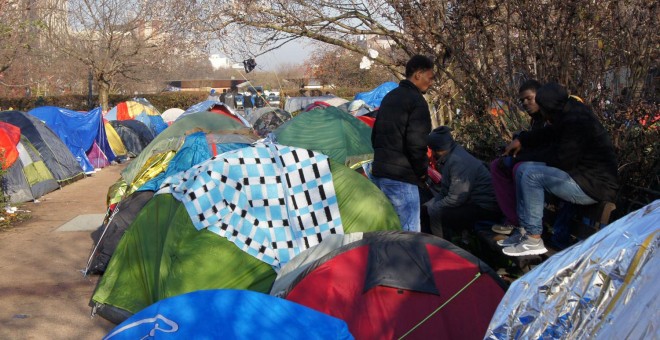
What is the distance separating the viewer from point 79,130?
20.0 meters

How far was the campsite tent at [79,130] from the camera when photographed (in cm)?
1947

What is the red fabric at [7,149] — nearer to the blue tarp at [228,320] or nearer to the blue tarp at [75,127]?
the blue tarp at [75,127]

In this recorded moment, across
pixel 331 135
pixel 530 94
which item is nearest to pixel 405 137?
pixel 530 94

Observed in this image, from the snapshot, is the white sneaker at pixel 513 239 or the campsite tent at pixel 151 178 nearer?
the white sneaker at pixel 513 239

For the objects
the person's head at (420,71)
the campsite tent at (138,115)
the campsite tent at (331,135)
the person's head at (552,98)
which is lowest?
the campsite tent at (138,115)

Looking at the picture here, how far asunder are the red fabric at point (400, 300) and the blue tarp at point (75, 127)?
15.1m

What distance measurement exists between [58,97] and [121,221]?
32151 millimetres

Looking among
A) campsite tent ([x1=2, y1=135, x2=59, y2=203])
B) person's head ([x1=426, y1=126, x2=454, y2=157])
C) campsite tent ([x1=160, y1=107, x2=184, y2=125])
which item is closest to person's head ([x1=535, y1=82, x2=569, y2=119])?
person's head ([x1=426, y1=126, x2=454, y2=157])

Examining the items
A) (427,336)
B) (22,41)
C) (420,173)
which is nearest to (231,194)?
(420,173)

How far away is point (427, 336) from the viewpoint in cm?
487

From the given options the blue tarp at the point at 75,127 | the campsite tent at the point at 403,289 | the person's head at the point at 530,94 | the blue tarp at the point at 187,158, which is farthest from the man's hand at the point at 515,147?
the blue tarp at the point at 75,127

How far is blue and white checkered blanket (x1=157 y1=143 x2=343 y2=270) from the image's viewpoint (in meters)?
6.49

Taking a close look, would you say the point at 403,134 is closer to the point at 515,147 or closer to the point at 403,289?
the point at 515,147

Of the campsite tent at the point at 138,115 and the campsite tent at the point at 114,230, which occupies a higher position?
the campsite tent at the point at 114,230
